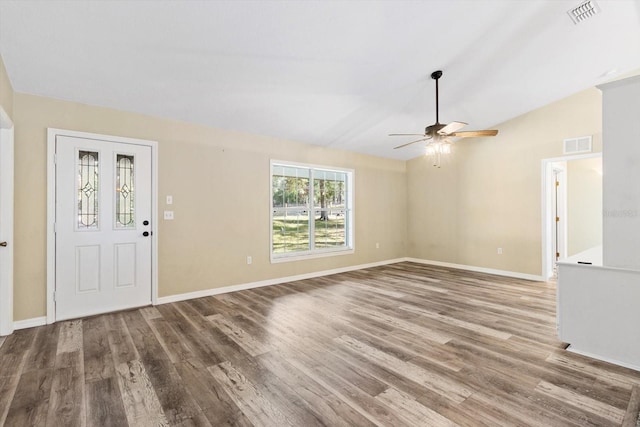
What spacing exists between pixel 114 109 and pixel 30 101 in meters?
0.78

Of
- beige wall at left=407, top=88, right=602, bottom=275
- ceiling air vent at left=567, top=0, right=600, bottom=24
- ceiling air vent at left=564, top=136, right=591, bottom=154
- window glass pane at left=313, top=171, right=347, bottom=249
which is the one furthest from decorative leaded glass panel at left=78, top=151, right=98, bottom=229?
ceiling air vent at left=564, top=136, right=591, bottom=154

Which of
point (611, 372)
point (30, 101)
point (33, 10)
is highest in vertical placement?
point (33, 10)

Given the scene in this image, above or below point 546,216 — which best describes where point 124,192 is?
above

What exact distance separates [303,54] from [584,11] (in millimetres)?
2954

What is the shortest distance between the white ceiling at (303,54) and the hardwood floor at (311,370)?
8.87 ft

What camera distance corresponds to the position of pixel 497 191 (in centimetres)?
595

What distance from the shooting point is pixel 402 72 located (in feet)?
12.1

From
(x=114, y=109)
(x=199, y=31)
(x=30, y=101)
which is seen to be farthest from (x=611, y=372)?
(x=30, y=101)

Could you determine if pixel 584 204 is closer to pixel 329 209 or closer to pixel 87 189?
pixel 329 209

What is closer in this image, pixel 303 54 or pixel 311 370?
pixel 311 370

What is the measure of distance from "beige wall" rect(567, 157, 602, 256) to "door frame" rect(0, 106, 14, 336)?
910 centimetres

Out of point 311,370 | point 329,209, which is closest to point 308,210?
point 329,209

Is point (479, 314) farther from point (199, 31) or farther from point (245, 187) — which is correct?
point (199, 31)

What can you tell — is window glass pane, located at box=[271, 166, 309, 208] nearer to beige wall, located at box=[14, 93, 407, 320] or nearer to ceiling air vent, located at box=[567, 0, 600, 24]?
beige wall, located at box=[14, 93, 407, 320]
